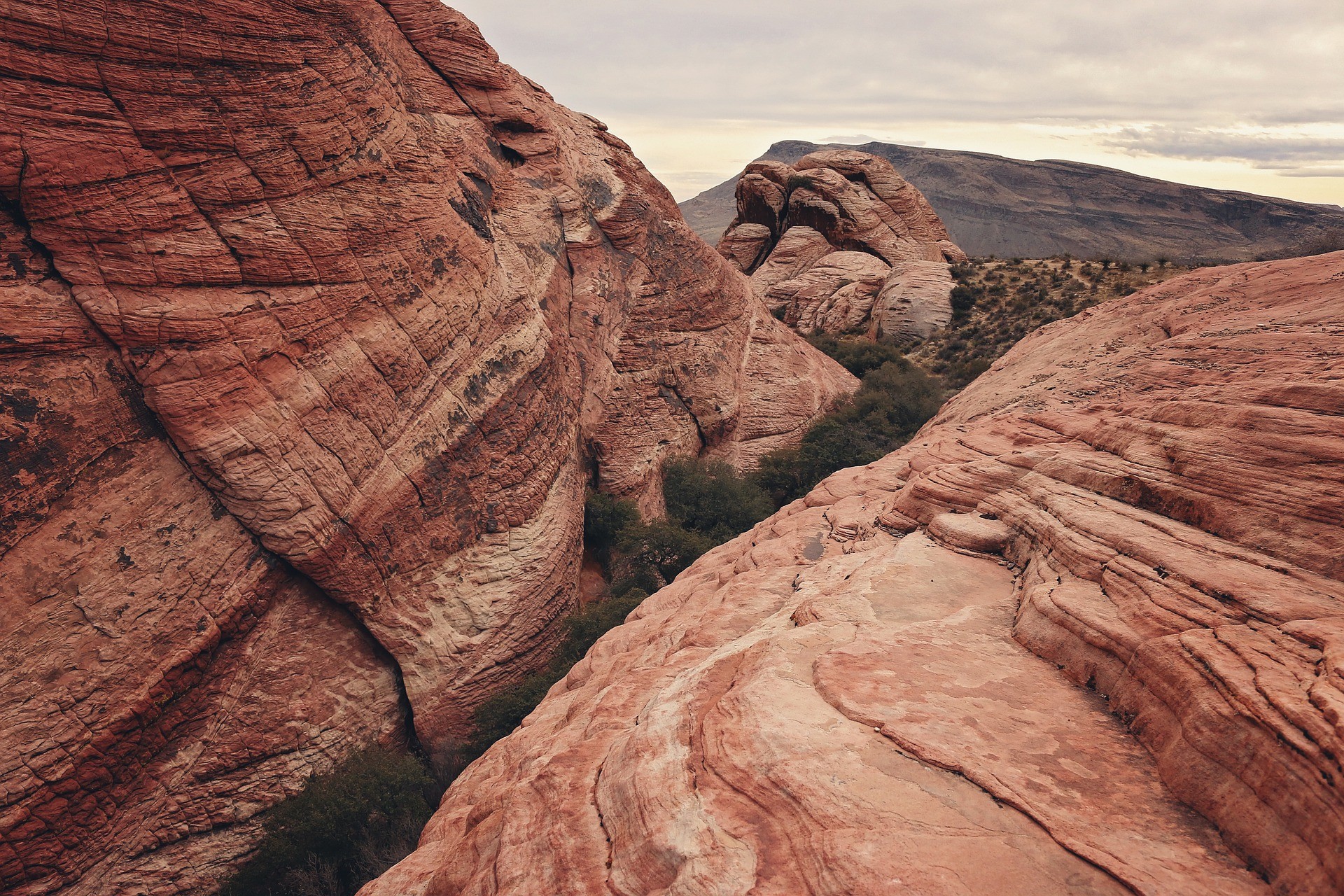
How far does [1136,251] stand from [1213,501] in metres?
135

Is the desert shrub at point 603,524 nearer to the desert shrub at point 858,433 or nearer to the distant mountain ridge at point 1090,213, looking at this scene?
the desert shrub at point 858,433

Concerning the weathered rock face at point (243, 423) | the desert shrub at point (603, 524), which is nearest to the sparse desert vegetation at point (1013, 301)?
the desert shrub at point (603, 524)

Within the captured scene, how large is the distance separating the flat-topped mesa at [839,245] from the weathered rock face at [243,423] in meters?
29.8

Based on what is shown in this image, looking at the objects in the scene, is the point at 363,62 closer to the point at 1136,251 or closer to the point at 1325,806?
the point at 1325,806

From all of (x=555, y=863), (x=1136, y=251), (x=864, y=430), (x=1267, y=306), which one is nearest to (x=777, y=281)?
(x=864, y=430)

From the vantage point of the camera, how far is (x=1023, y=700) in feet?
24.0

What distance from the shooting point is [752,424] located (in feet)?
92.2

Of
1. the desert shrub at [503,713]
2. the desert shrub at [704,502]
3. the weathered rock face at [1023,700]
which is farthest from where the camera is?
the desert shrub at [704,502]

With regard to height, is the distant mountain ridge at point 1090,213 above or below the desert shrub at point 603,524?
above

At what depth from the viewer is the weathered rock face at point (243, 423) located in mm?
10586

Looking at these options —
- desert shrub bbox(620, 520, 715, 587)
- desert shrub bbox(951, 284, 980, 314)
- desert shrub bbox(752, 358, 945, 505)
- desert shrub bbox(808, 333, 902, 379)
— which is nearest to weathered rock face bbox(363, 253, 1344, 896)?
desert shrub bbox(620, 520, 715, 587)

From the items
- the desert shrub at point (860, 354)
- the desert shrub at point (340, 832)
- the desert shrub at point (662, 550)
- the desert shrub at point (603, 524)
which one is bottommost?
the desert shrub at point (340, 832)

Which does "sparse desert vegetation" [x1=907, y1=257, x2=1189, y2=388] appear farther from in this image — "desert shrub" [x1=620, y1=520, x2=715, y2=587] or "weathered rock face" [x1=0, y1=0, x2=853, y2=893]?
"weathered rock face" [x1=0, y1=0, x2=853, y2=893]

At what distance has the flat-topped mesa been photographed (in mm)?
43750
